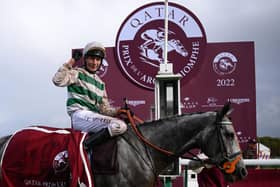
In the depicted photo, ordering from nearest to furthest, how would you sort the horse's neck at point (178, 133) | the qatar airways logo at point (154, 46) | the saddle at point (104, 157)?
the saddle at point (104, 157) → the horse's neck at point (178, 133) → the qatar airways logo at point (154, 46)

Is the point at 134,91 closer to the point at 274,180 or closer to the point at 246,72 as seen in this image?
the point at 246,72

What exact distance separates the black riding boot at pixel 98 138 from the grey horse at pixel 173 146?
16cm

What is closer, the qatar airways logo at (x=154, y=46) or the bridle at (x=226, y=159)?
the bridle at (x=226, y=159)

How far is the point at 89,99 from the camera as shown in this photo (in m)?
4.89

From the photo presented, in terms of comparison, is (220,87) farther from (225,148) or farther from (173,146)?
(225,148)

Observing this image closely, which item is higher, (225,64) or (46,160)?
(225,64)

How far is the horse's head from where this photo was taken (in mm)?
4434

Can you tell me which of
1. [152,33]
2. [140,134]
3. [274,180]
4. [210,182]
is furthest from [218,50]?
[140,134]

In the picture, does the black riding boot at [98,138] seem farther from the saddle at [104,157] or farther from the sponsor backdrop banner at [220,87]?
the sponsor backdrop banner at [220,87]

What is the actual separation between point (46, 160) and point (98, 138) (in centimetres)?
59

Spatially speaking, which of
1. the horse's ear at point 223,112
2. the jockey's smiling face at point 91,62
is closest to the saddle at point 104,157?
the jockey's smiling face at point 91,62

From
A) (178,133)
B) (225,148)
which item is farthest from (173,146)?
(225,148)

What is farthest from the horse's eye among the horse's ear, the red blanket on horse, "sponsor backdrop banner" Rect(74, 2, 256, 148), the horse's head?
"sponsor backdrop banner" Rect(74, 2, 256, 148)

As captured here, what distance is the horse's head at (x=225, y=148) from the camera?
4434mm
